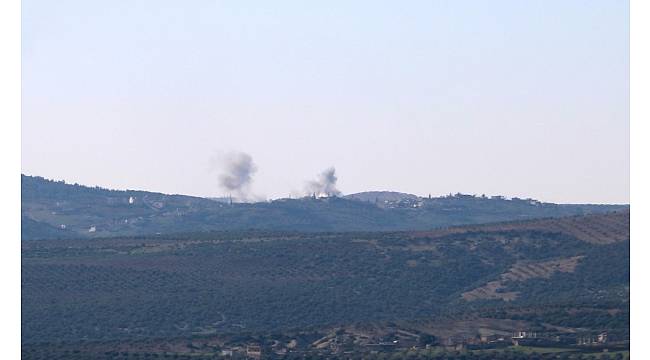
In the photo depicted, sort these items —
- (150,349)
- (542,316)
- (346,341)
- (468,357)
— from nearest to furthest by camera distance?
(468,357) < (150,349) < (346,341) < (542,316)

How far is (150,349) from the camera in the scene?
134125mm

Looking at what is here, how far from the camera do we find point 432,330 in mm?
149625
